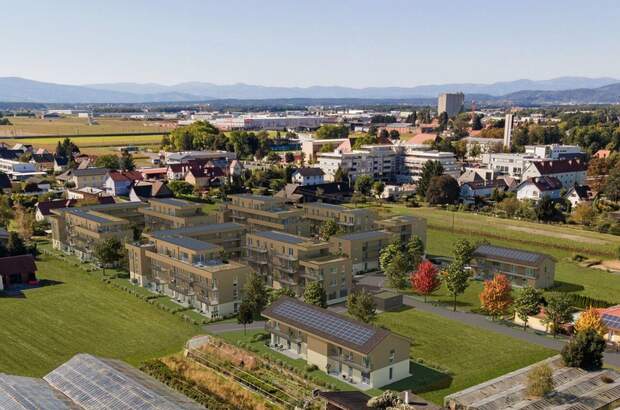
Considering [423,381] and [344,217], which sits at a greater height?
[344,217]

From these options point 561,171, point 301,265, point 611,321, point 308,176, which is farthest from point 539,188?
point 301,265

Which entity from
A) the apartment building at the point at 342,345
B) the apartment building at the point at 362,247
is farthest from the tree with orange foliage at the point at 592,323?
the apartment building at the point at 362,247

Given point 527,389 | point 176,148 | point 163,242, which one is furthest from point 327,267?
point 176,148

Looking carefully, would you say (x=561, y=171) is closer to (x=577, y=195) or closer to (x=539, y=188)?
(x=577, y=195)

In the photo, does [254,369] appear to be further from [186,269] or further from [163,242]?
[163,242]

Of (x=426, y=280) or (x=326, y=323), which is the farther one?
(x=426, y=280)

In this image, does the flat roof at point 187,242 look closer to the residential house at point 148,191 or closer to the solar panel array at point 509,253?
the solar panel array at point 509,253
